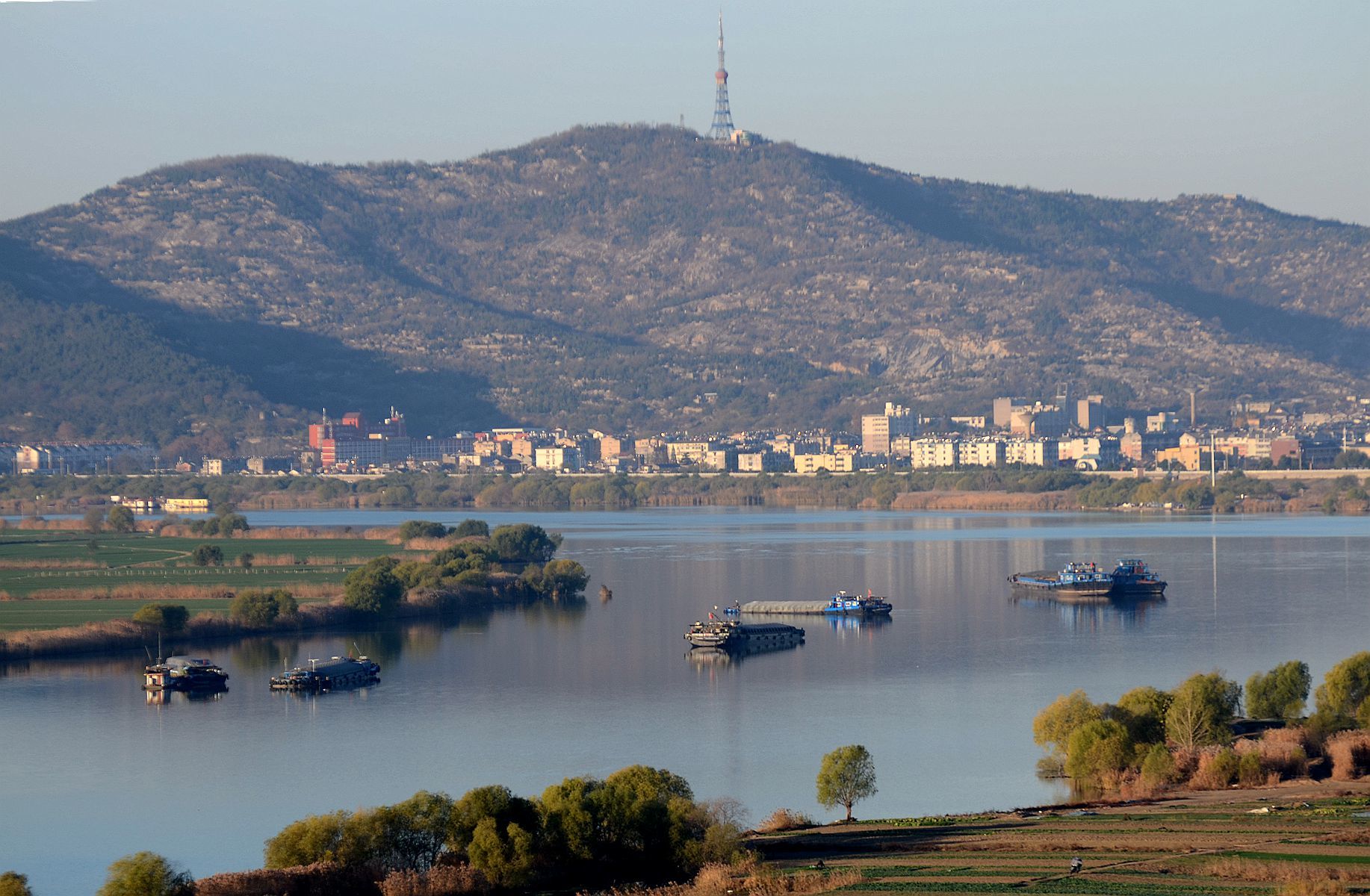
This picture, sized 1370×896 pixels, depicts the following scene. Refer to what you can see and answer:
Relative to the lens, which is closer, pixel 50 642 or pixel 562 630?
pixel 50 642

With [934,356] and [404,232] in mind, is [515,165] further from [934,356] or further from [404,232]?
[934,356]

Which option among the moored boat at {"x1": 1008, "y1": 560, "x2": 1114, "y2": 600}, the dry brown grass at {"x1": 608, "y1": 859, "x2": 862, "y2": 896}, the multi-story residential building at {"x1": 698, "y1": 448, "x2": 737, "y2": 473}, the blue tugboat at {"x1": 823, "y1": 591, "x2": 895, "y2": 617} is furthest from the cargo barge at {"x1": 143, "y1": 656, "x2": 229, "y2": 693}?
the multi-story residential building at {"x1": 698, "y1": 448, "x2": 737, "y2": 473}

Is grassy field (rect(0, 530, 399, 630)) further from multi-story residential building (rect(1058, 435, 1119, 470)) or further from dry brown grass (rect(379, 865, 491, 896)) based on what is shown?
multi-story residential building (rect(1058, 435, 1119, 470))

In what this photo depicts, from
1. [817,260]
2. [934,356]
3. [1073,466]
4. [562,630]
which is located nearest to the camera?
[562,630]

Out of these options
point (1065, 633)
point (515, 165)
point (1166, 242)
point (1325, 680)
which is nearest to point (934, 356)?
point (1166, 242)

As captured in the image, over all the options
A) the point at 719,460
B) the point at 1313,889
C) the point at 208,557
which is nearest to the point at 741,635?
the point at 208,557

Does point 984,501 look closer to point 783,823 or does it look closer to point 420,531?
point 420,531
